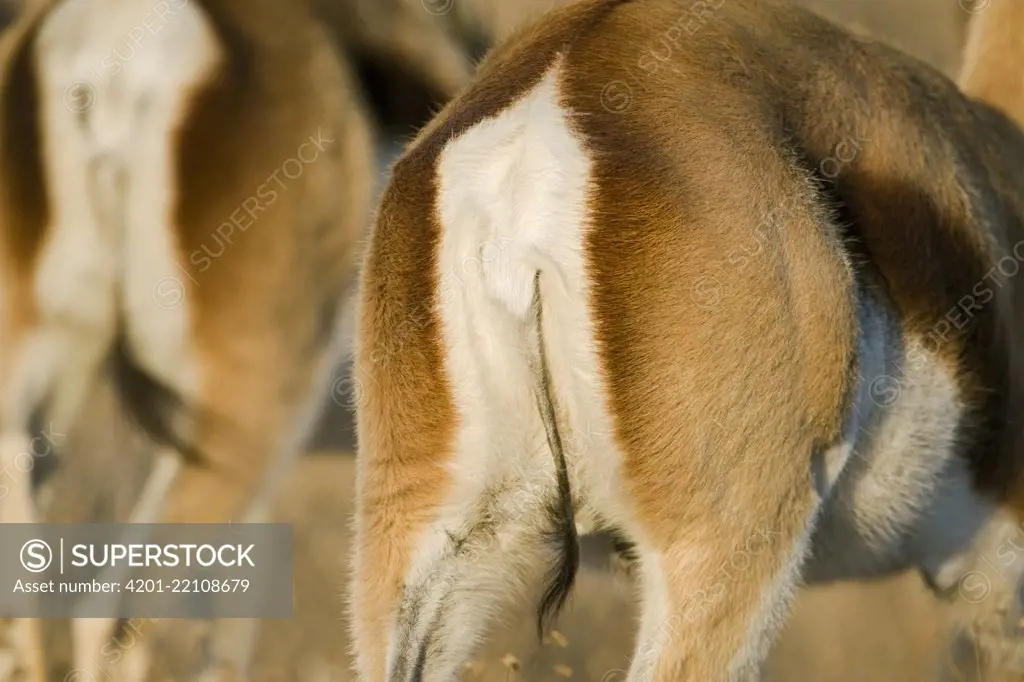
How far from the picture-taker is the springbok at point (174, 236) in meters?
3.05

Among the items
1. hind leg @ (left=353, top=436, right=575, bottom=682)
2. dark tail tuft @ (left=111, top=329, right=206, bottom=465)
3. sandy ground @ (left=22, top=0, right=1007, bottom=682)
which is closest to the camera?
hind leg @ (left=353, top=436, right=575, bottom=682)

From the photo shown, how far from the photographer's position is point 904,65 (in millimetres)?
2752

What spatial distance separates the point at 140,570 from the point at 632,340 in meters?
1.87

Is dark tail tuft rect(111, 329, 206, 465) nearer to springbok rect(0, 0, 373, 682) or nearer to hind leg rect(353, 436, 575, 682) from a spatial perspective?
springbok rect(0, 0, 373, 682)

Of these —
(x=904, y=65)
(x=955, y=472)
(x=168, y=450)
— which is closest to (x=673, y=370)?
(x=955, y=472)

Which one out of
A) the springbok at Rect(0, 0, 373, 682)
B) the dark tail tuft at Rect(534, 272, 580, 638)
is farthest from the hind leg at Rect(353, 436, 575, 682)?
the springbok at Rect(0, 0, 373, 682)

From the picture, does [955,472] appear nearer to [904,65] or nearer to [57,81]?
[904,65]

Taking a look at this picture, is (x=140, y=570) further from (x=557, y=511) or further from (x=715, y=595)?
(x=715, y=595)

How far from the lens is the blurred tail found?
3121mm

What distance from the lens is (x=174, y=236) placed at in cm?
308

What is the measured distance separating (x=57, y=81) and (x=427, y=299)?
1.60 meters

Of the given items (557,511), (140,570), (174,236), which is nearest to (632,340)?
(557,511)

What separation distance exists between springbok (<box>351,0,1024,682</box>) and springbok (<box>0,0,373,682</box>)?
99cm

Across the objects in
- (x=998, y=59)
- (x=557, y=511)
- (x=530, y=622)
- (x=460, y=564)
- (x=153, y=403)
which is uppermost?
(x=998, y=59)
